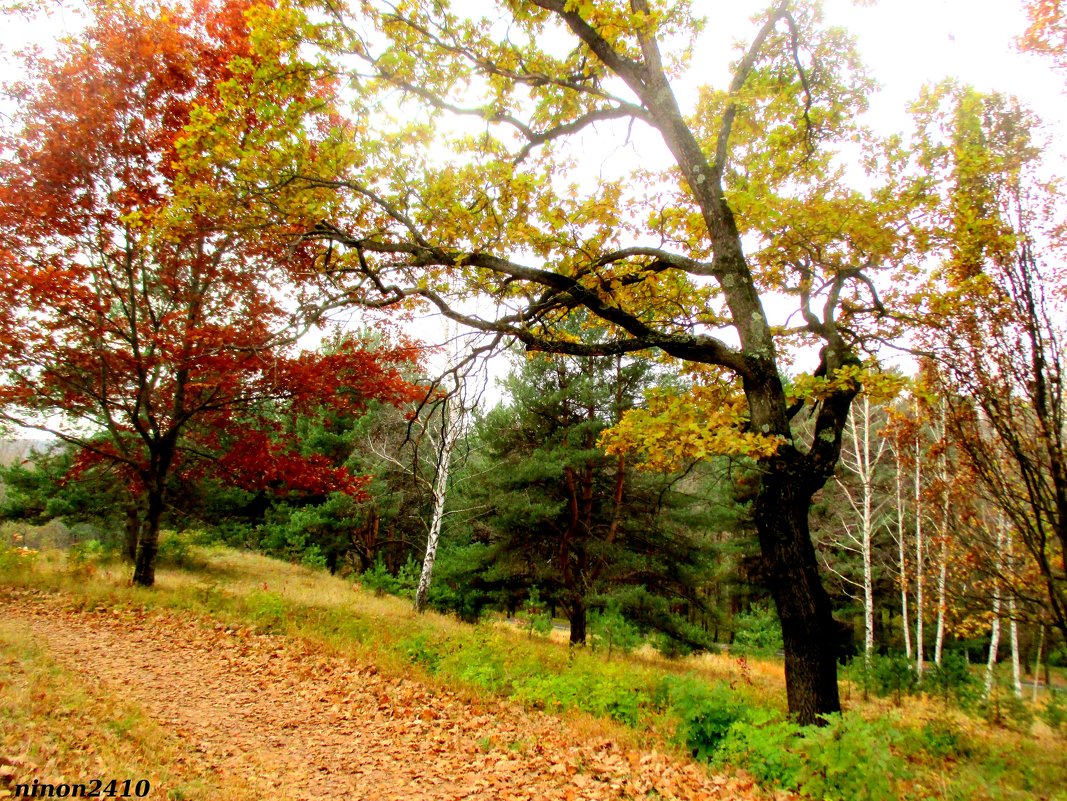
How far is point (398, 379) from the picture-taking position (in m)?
9.80

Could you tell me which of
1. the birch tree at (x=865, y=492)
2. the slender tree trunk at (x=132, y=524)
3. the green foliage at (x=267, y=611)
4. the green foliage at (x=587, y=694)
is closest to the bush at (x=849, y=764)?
the green foliage at (x=587, y=694)

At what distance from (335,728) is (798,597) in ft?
16.3

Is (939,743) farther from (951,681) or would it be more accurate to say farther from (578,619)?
(578,619)

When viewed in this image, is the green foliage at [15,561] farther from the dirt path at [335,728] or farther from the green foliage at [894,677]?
the green foliage at [894,677]

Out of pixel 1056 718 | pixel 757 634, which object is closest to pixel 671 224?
pixel 1056 718

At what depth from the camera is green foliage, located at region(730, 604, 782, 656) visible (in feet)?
58.9

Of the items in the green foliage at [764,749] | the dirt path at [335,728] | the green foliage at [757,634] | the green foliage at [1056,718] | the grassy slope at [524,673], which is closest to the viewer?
the green foliage at [764,749]

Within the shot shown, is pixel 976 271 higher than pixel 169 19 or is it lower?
lower

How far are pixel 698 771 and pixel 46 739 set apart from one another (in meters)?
5.24

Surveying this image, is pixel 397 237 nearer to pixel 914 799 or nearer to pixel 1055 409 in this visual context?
pixel 1055 409

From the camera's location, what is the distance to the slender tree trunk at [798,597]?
15.3 feet

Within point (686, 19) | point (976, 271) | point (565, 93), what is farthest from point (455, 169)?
point (976, 271)

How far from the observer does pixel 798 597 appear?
4.77 metres

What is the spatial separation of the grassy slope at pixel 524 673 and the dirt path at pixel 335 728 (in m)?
0.53
